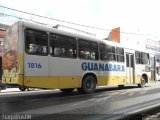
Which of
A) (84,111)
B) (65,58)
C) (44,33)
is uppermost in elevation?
(44,33)

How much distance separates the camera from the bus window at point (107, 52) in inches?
651

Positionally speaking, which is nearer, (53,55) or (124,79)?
(53,55)

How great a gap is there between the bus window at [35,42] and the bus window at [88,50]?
246 cm

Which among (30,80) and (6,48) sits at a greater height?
(6,48)

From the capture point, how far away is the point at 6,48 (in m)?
13.7

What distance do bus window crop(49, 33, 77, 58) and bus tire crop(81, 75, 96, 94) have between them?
1.53 m

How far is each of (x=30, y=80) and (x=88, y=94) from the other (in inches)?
151

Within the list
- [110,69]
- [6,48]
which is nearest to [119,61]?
[110,69]

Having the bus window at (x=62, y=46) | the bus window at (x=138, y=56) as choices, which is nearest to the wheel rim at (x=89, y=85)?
the bus window at (x=62, y=46)

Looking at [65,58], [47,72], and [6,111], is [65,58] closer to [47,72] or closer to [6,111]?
[47,72]

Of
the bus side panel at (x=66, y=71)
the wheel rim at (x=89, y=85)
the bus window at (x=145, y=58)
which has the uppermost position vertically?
the bus window at (x=145, y=58)

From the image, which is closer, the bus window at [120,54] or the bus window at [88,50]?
the bus window at [88,50]

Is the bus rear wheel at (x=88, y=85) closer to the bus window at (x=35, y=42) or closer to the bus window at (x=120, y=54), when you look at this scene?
the bus window at (x=120, y=54)

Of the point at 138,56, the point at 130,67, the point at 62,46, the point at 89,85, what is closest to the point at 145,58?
the point at 138,56
